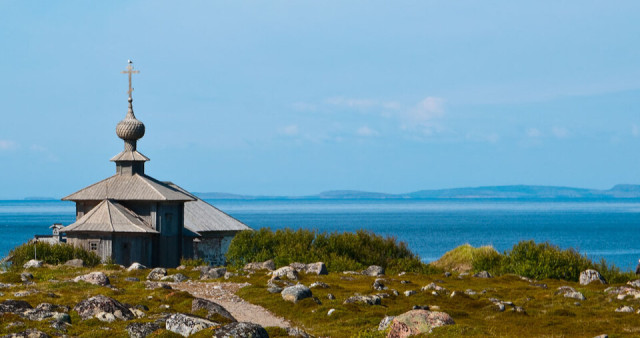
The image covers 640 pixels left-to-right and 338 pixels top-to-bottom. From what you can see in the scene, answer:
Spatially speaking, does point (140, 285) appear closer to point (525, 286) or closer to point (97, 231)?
point (97, 231)

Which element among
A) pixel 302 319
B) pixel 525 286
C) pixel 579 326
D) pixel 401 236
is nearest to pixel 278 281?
pixel 302 319

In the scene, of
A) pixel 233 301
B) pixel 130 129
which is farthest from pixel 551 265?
pixel 130 129

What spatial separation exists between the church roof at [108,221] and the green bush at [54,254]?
1443 millimetres

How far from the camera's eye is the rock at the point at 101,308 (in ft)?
113

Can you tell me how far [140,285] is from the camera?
4622cm

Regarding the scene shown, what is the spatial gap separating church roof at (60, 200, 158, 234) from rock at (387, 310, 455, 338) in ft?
117

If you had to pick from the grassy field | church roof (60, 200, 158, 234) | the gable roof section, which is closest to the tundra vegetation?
the grassy field

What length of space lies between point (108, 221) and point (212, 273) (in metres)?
12.3

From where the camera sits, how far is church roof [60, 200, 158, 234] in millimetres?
60906

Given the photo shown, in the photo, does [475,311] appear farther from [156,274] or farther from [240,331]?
[156,274]

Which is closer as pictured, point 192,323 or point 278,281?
point 192,323

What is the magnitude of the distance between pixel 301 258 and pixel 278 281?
45.4 ft

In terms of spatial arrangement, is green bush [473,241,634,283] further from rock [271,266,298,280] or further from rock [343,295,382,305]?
rock [343,295,382,305]

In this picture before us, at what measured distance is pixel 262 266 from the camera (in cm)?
5866
